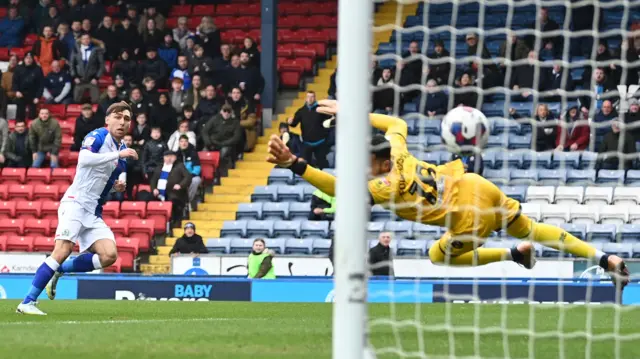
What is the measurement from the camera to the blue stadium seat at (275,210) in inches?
800

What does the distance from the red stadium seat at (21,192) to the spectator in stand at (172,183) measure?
237cm

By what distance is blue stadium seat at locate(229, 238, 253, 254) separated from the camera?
1950cm

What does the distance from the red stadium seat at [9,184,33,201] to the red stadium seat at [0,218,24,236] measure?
0.84m

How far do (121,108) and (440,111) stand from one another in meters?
10.1

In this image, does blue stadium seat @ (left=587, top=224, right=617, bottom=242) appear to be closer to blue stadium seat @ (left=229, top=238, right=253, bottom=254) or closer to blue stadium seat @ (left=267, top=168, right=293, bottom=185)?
blue stadium seat @ (left=229, top=238, right=253, bottom=254)

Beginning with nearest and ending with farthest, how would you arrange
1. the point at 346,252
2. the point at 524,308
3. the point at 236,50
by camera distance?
1. the point at 346,252
2. the point at 524,308
3. the point at 236,50

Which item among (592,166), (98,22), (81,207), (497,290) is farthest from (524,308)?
(98,22)

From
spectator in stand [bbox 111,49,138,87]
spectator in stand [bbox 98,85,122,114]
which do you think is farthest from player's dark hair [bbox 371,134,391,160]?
spectator in stand [bbox 111,49,138,87]

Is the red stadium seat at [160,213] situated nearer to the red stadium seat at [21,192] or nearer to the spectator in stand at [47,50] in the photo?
the red stadium seat at [21,192]

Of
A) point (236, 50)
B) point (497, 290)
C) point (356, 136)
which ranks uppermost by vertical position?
point (236, 50)

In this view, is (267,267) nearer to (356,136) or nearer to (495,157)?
(495,157)

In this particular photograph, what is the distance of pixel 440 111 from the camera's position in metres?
20.1

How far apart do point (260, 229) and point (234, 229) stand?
534 millimetres

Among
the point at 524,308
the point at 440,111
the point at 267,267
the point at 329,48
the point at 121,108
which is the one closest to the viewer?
the point at 121,108
